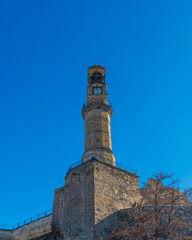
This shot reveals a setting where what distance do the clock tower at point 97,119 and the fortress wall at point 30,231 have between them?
674cm

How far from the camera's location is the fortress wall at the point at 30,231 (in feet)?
84.2

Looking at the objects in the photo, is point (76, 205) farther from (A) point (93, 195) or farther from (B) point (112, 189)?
(B) point (112, 189)

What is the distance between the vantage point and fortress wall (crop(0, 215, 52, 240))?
25656mm

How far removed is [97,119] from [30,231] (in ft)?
42.6

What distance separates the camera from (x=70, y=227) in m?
21.7

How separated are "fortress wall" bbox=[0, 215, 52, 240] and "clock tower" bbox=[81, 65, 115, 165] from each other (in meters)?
6.74

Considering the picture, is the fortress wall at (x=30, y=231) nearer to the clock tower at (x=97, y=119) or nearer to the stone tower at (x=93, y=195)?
the stone tower at (x=93, y=195)

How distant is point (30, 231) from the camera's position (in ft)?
90.4

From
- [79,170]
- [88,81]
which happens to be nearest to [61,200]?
[79,170]

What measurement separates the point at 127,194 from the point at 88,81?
1698 cm

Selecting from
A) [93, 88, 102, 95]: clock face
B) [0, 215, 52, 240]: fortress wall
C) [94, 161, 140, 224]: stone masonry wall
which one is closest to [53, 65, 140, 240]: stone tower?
[94, 161, 140, 224]: stone masonry wall

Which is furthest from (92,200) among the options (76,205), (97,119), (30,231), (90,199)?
(97,119)

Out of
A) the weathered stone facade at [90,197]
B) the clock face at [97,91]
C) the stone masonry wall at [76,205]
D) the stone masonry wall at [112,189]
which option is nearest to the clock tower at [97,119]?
the clock face at [97,91]

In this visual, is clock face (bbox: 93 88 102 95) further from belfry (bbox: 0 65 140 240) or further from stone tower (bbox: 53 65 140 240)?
stone tower (bbox: 53 65 140 240)
